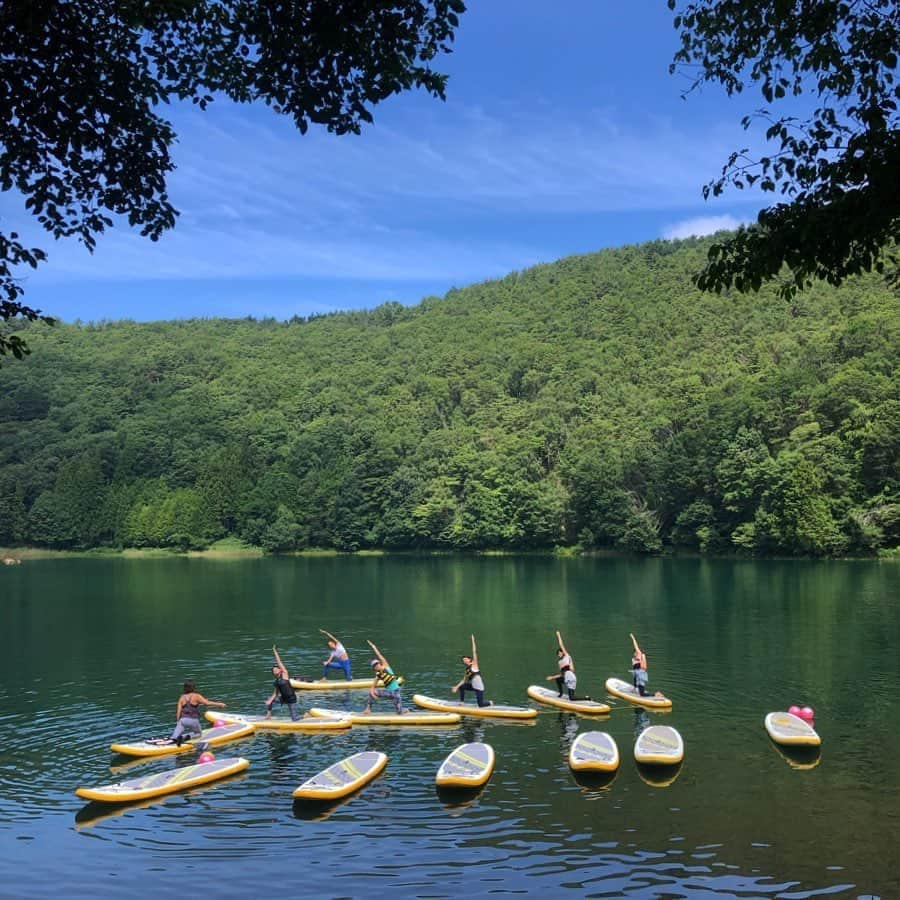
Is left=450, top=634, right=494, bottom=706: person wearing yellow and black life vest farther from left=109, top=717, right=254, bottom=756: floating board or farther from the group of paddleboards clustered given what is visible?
left=109, top=717, right=254, bottom=756: floating board

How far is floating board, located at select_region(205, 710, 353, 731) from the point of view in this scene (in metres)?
25.6

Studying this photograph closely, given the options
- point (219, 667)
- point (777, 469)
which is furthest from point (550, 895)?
point (777, 469)

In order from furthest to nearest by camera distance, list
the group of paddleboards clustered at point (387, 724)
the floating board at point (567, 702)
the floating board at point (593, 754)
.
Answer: the floating board at point (567, 702)
the floating board at point (593, 754)
the group of paddleboards clustered at point (387, 724)

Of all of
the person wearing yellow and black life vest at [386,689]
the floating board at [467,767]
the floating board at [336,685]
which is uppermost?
the person wearing yellow and black life vest at [386,689]

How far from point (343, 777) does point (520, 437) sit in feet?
395

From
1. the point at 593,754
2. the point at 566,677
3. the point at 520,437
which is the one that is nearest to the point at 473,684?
the point at 566,677

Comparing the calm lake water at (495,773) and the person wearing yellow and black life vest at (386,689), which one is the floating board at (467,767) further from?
the person wearing yellow and black life vest at (386,689)

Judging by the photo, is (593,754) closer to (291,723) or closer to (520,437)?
(291,723)

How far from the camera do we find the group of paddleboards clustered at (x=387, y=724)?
1945 centimetres

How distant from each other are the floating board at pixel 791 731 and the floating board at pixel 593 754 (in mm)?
4237

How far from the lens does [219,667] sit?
37.0m

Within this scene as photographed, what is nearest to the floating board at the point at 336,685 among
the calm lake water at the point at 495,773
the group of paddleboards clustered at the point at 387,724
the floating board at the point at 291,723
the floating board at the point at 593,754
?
the group of paddleboards clustered at the point at 387,724

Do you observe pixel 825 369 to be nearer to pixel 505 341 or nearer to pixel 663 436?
pixel 663 436

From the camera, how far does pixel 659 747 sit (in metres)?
21.5
